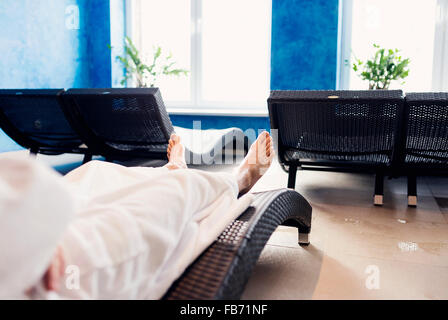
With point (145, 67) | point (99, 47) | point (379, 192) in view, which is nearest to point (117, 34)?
point (99, 47)

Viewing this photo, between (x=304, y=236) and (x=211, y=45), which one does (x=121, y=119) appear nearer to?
(x=304, y=236)

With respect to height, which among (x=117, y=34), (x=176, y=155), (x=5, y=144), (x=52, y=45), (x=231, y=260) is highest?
(x=117, y=34)

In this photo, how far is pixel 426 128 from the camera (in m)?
2.33

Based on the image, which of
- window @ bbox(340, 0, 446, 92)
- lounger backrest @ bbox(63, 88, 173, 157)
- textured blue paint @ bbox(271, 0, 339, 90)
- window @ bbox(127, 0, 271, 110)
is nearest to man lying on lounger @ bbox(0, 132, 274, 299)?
lounger backrest @ bbox(63, 88, 173, 157)

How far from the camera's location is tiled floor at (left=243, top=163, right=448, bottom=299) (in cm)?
138

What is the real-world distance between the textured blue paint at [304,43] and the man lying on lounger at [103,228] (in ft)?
12.2

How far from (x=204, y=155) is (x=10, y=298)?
2812mm

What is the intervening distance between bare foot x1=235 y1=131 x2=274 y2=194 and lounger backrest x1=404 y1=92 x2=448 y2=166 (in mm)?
948

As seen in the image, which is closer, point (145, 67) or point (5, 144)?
point (5, 144)

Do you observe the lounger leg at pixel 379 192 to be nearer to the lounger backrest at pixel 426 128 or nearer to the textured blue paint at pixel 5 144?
the lounger backrest at pixel 426 128

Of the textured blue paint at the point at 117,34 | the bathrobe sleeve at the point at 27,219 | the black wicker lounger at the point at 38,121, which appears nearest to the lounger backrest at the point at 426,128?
the bathrobe sleeve at the point at 27,219

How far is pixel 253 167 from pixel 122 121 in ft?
4.85

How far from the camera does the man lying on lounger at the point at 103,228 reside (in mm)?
612

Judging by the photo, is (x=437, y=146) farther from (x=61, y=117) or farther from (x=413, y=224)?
(x=61, y=117)
